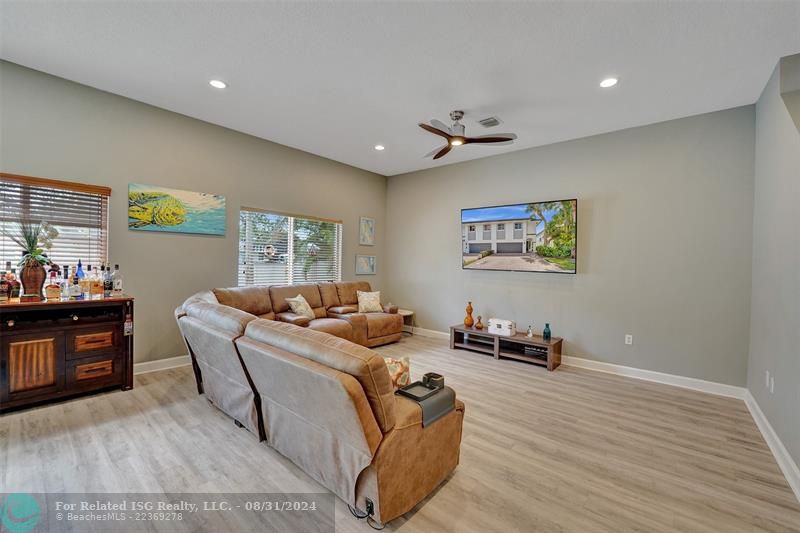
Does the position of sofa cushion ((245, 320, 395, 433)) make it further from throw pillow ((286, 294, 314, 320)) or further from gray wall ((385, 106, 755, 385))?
gray wall ((385, 106, 755, 385))

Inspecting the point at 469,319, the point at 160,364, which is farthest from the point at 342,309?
the point at 160,364

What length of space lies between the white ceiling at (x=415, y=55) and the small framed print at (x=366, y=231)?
8.37 feet

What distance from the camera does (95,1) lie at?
232 centimetres

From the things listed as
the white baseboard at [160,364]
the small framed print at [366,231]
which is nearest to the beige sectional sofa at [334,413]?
the white baseboard at [160,364]

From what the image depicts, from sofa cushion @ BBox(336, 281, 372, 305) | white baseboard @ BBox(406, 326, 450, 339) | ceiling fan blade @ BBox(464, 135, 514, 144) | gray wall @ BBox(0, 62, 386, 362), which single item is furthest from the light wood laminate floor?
ceiling fan blade @ BBox(464, 135, 514, 144)

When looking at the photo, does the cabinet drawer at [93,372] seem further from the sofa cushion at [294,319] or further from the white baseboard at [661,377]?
the white baseboard at [661,377]

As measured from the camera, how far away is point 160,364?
408cm

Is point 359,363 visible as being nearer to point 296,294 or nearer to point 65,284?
point 65,284

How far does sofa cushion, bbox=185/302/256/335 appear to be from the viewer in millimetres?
2335

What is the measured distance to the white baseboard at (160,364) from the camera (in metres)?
3.93

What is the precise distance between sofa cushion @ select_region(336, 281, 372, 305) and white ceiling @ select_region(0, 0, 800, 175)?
2.76 m

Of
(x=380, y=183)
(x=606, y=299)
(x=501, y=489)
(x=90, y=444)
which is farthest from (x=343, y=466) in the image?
(x=380, y=183)

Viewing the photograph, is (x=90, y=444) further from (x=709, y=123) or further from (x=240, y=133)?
(x=709, y=123)

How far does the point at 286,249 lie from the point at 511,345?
12.7 feet
